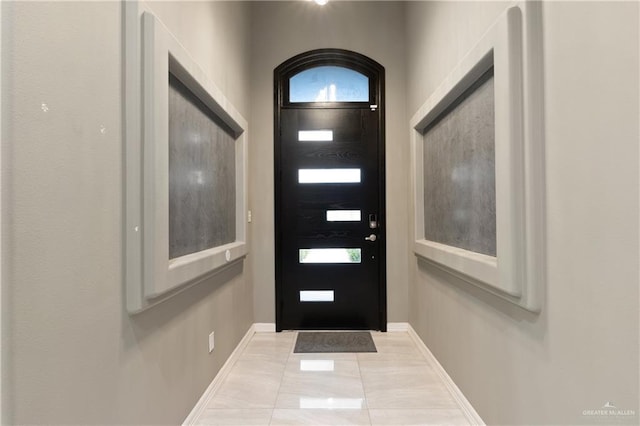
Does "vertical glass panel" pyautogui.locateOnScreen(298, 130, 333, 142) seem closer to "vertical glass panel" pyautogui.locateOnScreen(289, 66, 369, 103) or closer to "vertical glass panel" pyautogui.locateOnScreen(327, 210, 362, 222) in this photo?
"vertical glass panel" pyautogui.locateOnScreen(289, 66, 369, 103)

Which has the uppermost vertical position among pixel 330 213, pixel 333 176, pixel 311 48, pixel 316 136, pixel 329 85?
pixel 311 48

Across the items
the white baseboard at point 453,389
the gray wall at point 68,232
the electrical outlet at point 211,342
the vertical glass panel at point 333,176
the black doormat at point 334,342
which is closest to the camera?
the gray wall at point 68,232

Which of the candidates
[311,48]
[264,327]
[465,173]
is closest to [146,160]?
[465,173]

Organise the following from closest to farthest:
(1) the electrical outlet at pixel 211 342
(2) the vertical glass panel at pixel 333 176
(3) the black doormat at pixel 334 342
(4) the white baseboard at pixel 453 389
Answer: (4) the white baseboard at pixel 453 389 < (1) the electrical outlet at pixel 211 342 < (3) the black doormat at pixel 334 342 < (2) the vertical glass panel at pixel 333 176

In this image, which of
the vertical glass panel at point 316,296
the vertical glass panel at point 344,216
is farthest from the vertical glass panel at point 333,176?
the vertical glass panel at point 316,296

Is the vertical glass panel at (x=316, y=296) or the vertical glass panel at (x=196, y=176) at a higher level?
the vertical glass panel at (x=196, y=176)

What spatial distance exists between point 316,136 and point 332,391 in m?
2.30

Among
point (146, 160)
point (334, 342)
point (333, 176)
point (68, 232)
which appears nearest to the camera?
point (68, 232)

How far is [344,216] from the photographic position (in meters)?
3.57

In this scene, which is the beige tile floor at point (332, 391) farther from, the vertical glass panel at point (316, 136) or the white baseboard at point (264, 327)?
the vertical glass panel at point (316, 136)

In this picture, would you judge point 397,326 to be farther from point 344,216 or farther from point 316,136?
point 316,136

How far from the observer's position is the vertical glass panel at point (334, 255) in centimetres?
358

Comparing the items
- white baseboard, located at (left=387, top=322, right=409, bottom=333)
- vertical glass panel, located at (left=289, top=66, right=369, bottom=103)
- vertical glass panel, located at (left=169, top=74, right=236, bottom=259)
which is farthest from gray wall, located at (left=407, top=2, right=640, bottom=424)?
vertical glass panel, located at (left=289, top=66, right=369, bottom=103)

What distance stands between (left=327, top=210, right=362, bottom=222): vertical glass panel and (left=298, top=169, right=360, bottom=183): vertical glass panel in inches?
12.1
